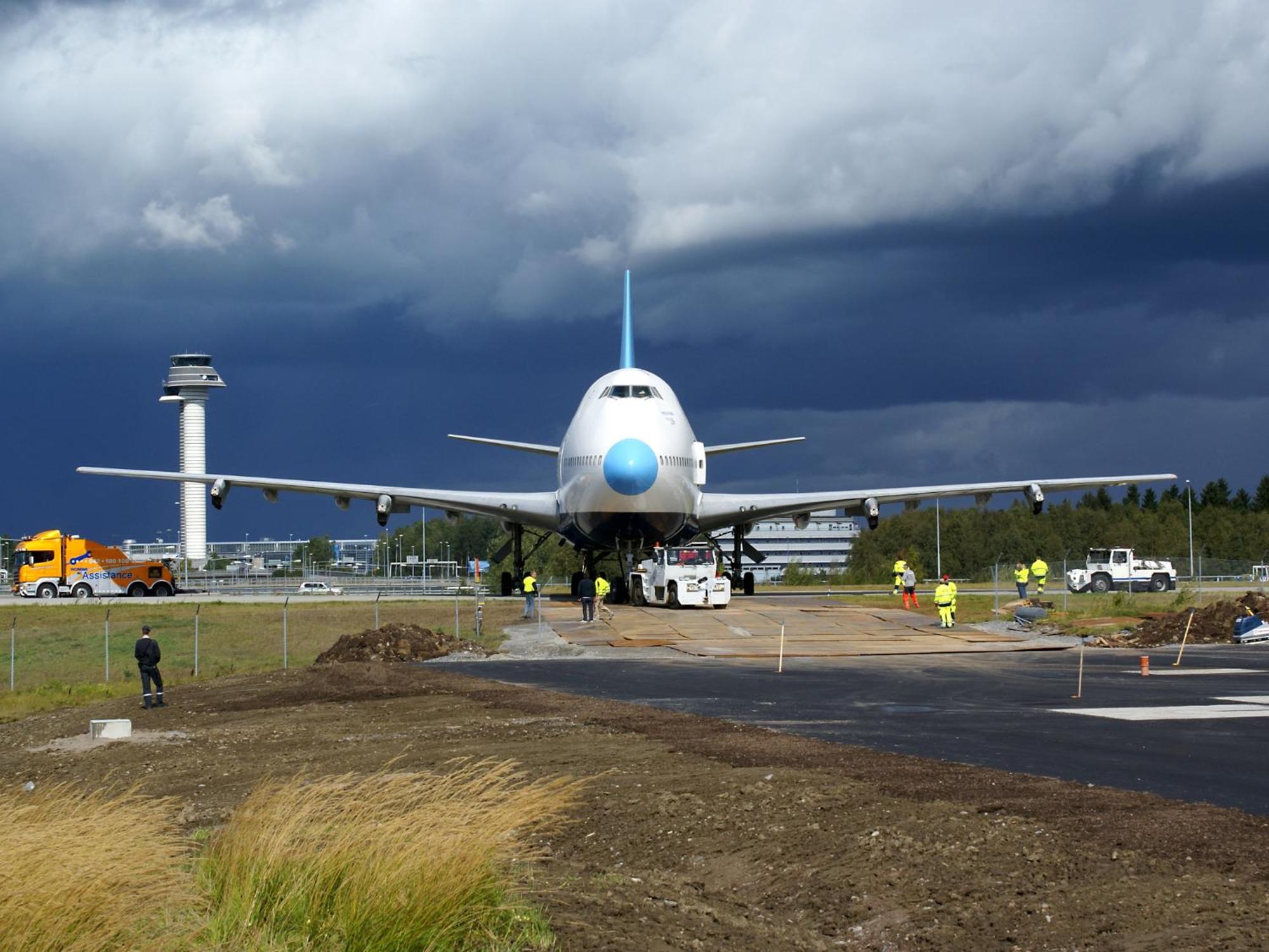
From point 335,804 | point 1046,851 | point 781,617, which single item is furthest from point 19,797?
point 781,617

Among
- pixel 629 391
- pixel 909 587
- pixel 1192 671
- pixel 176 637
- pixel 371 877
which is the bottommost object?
pixel 1192 671

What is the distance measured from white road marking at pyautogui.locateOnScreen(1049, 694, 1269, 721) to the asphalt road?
4 cm

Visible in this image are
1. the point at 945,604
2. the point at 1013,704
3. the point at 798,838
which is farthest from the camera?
the point at 945,604

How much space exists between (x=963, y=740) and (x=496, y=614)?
103 ft

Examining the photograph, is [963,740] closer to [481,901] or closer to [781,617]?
[481,901]

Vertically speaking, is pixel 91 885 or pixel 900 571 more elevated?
pixel 900 571

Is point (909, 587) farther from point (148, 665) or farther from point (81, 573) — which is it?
point (81, 573)

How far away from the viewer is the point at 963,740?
16781 mm

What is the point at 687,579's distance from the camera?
43.8 meters

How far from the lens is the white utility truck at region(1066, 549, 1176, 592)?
65.5m

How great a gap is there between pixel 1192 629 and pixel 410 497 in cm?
2605

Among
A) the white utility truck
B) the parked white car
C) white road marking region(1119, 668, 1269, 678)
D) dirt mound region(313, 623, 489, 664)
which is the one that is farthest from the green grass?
the white utility truck

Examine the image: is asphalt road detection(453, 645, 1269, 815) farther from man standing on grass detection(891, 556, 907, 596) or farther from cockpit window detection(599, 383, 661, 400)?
man standing on grass detection(891, 556, 907, 596)

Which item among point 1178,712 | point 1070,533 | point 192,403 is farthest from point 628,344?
point 192,403
